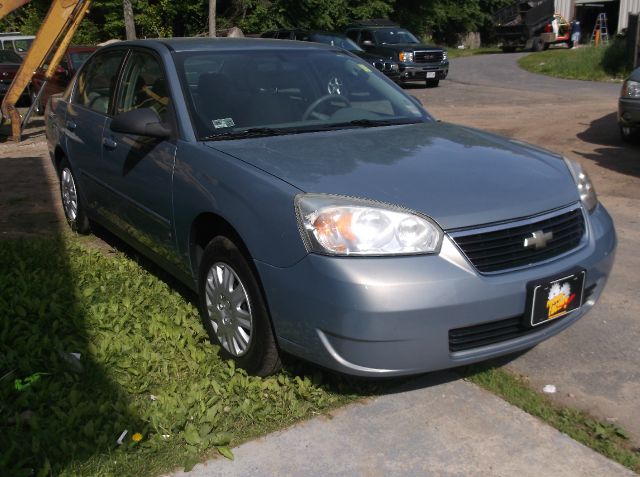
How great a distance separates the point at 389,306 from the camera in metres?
2.80

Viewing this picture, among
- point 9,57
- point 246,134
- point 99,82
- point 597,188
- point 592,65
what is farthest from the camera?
point 592,65

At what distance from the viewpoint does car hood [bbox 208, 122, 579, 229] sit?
3.07 meters

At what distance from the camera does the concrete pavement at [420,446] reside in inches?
112

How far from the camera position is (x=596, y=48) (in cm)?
2381

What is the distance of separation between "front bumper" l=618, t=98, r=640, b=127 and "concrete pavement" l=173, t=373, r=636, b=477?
6.89 metres

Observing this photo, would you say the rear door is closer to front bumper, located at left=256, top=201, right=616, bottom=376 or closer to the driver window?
the driver window

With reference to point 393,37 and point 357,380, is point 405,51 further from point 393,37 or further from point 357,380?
point 357,380

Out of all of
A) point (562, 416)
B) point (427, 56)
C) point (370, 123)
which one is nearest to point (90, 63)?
point (370, 123)

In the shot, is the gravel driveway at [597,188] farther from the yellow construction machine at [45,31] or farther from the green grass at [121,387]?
the yellow construction machine at [45,31]

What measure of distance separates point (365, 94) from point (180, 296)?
5.72 feet

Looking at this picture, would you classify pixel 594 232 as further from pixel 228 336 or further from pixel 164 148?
pixel 164 148

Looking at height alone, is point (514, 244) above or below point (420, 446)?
above

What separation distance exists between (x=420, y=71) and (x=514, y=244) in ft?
56.6

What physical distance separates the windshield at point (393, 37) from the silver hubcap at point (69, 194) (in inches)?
627
